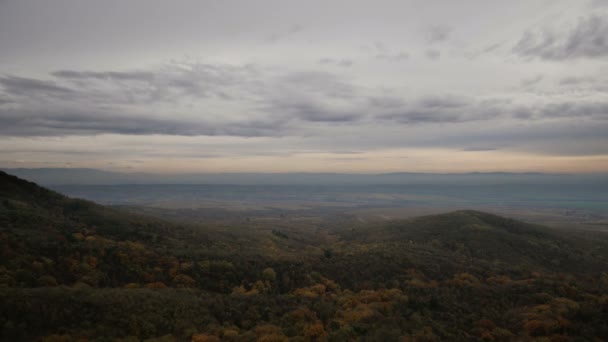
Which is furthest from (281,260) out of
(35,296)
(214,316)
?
(35,296)

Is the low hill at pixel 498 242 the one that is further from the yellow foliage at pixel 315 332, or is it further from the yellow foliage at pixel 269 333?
the yellow foliage at pixel 269 333

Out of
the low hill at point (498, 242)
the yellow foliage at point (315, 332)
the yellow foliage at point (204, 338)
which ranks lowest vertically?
the low hill at point (498, 242)

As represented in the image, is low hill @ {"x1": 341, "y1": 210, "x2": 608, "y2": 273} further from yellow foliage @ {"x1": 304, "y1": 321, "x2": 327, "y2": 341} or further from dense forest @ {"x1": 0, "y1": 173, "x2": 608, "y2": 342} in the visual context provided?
yellow foliage @ {"x1": 304, "y1": 321, "x2": 327, "y2": 341}

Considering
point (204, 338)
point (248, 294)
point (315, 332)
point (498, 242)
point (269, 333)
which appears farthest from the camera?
point (498, 242)

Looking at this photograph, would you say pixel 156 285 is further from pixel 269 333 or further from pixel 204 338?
pixel 269 333

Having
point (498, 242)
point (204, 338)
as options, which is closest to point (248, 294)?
point (204, 338)

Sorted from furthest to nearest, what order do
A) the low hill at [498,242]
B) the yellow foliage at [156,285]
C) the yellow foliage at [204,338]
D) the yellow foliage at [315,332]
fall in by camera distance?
the low hill at [498,242]
the yellow foliage at [156,285]
the yellow foliage at [315,332]
the yellow foliage at [204,338]

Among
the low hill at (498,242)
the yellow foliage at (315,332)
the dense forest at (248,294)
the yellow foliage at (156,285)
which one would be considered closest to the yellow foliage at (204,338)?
the dense forest at (248,294)

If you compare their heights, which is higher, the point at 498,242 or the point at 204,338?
the point at 204,338

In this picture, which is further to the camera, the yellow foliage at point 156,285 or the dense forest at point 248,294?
the yellow foliage at point 156,285
